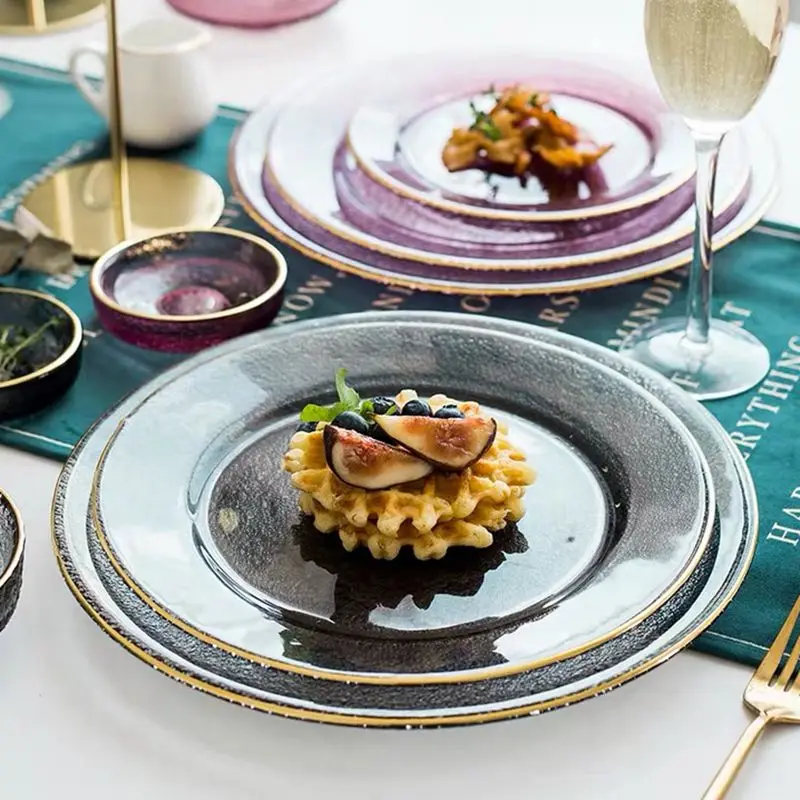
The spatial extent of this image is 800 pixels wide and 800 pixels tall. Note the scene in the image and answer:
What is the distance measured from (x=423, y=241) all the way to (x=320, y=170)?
0.65ft

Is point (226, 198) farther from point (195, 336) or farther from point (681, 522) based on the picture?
point (681, 522)

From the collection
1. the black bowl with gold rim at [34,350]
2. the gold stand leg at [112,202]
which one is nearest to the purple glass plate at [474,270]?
the gold stand leg at [112,202]

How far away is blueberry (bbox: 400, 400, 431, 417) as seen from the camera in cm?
113

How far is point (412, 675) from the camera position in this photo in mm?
956

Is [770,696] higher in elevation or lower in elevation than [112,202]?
higher

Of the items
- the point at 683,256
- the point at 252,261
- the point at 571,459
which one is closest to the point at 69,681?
the point at 571,459

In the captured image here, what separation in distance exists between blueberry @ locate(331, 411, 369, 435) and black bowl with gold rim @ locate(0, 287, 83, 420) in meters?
0.33

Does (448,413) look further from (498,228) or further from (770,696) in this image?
(498,228)

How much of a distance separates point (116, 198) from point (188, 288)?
25 centimetres

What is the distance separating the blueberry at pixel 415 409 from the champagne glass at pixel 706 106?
0.34 m

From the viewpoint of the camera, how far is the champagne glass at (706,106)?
1229 millimetres

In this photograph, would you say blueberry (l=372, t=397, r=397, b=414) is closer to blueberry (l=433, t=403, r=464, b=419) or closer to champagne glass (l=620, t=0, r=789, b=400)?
blueberry (l=433, t=403, r=464, b=419)

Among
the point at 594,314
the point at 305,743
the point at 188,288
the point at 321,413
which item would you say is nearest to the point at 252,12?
the point at 188,288

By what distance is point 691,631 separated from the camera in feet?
3.27
